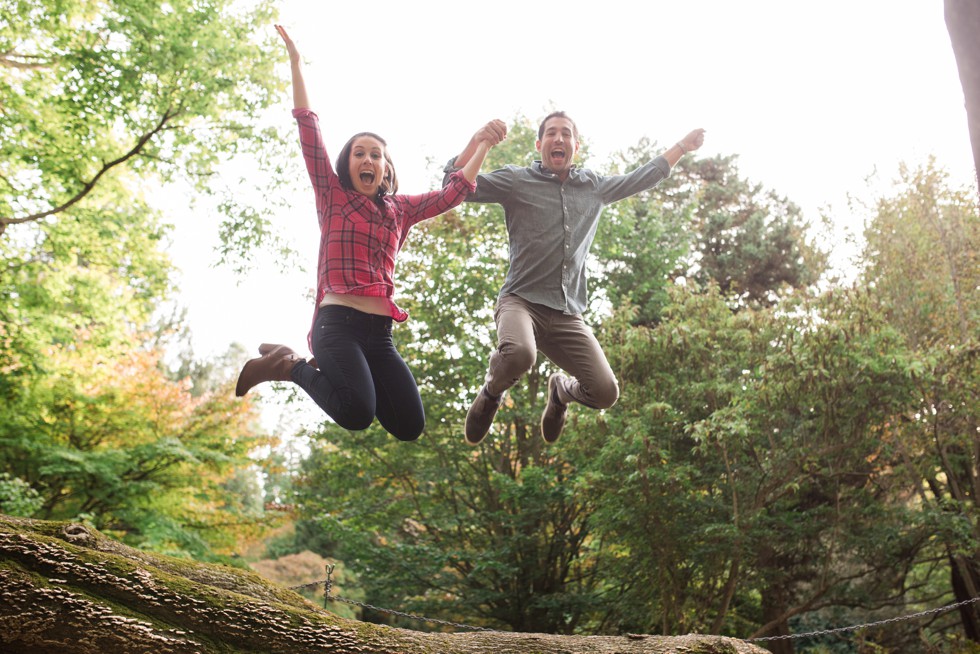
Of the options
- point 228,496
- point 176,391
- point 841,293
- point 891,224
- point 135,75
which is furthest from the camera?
point 228,496

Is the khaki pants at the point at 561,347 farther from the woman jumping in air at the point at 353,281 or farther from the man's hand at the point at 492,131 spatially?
the man's hand at the point at 492,131

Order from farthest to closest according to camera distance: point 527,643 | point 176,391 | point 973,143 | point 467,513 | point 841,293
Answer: point 176,391 < point 467,513 < point 841,293 < point 527,643 < point 973,143

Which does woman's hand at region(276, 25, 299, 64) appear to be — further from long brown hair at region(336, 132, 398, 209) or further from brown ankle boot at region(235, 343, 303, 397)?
brown ankle boot at region(235, 343, 303, 397)

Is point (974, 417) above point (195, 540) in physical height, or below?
above

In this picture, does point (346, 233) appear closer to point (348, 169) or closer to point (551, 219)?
point (348, 169)

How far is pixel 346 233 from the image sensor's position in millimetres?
3652

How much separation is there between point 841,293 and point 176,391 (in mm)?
8881

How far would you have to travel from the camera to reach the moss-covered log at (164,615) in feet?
10.5

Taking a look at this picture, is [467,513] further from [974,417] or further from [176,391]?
[974,417]

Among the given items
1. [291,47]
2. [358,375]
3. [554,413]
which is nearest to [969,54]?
[358,375]

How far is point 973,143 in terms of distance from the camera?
223cm

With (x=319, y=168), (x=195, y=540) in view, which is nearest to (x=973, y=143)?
(x=319, y=168)

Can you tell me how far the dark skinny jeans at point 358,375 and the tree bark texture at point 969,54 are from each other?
2377 mm

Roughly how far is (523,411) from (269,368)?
6486mm
